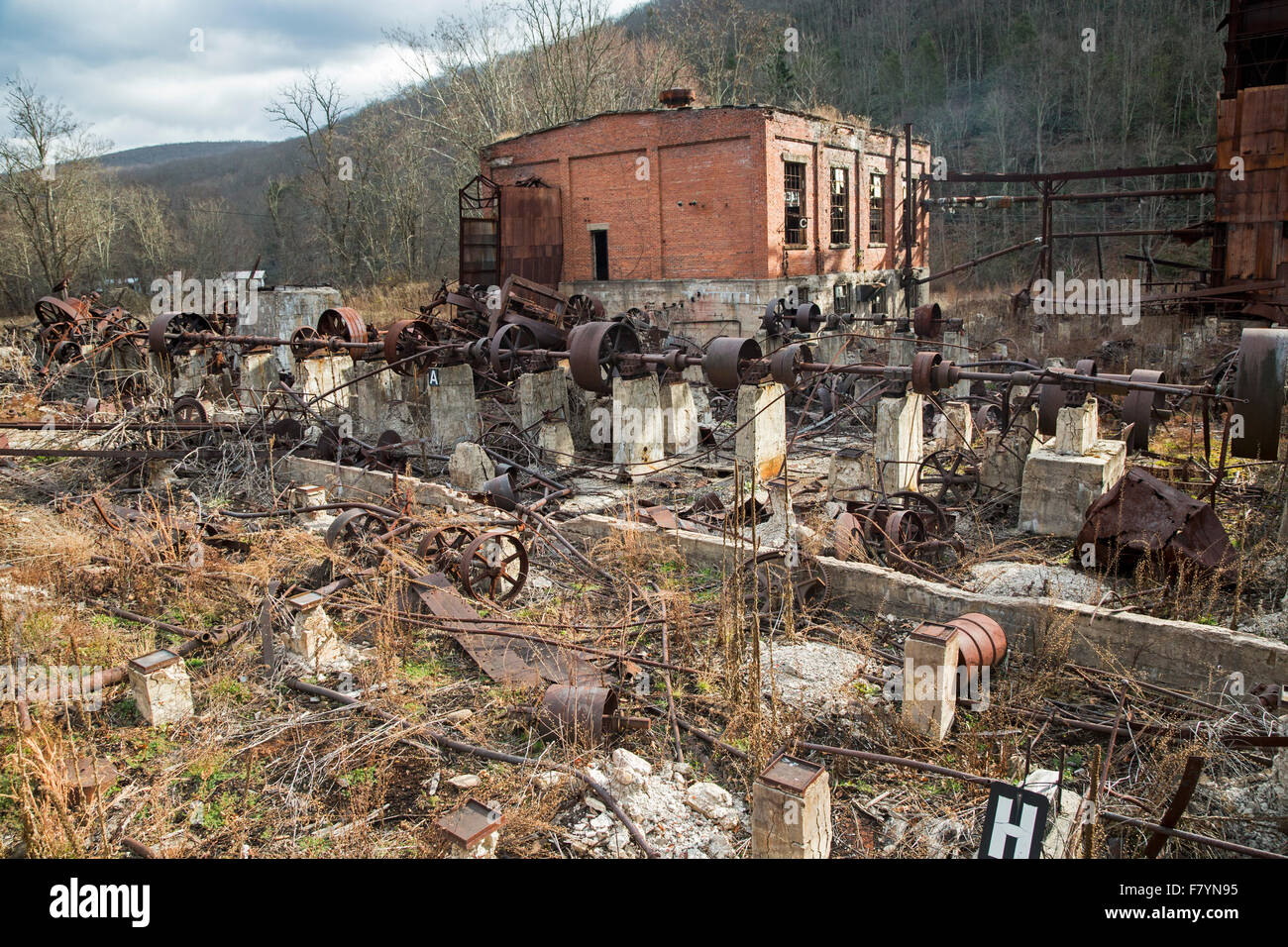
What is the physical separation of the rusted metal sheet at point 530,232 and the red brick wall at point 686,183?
421 mm

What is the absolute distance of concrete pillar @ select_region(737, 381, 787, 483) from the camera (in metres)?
9.48

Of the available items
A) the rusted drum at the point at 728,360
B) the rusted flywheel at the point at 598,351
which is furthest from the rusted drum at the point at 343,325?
the rusted drum at the point at 728,360

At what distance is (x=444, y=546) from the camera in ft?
23.9

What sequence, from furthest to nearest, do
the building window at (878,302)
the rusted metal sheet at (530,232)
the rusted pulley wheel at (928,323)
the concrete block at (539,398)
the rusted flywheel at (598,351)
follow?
the building window at (878,302), the rusted metal sheet at (530,232), the rusted pulley wheel at (928,323), the concrete block at (539,398), the rusted flywheel at (598,351)

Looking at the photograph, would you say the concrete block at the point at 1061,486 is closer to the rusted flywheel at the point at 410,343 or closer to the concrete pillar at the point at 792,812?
the concrete pillar at the point at 792,812

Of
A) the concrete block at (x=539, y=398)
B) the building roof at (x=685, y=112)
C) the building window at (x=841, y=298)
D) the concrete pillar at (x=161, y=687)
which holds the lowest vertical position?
the concrete pillar at (x=161, y=687)

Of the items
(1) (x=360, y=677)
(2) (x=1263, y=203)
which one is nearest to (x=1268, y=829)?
(1) (x=360, y=677)

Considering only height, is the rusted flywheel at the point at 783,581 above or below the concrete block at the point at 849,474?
below

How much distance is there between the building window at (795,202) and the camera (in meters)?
21.4

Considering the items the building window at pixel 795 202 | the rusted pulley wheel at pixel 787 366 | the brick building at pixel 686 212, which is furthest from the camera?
the building window at pixel 795 202

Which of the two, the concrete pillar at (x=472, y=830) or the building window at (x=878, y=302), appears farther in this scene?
the building window at (x=878, y=302)

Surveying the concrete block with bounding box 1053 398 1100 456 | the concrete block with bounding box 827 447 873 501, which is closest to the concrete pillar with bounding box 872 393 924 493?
the concrete block with bounding box 827 447 873 501

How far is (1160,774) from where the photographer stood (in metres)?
4.11

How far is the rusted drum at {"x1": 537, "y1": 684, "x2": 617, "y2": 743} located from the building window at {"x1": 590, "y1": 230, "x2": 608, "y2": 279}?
19.2 metres
